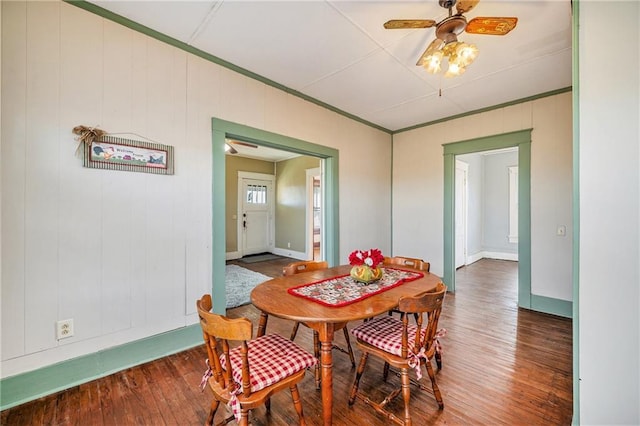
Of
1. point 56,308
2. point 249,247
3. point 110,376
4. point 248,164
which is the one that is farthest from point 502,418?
point 248,164

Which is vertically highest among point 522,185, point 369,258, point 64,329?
point 522,185

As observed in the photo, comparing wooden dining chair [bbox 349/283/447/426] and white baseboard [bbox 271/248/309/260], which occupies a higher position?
wooden dining chair [bbox 349/283/447/426]

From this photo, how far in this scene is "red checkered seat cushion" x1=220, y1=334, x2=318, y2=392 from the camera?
1237 millimetres

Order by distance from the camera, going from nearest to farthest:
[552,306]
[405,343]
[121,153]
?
[405,343] < [121,153] < [552,306]

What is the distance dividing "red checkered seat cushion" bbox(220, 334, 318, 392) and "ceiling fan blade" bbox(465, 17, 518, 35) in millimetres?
2254

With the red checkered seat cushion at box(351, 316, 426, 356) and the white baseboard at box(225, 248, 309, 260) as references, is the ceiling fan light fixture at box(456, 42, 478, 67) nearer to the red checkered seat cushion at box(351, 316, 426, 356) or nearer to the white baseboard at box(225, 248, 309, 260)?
the red checkered seat cushion at box(351, 316, 426, 356)

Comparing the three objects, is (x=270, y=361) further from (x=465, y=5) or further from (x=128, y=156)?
(x=465, y=5)

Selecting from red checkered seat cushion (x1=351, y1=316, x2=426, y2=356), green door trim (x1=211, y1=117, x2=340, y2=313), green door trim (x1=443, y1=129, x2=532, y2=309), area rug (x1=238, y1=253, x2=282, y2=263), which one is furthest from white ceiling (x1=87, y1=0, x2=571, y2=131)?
area rug (x1=238, y1=253, x2=282, y2=263)

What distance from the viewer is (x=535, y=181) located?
3342 mm

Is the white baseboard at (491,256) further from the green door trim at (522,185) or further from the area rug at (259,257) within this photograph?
the area rug at (259,257)

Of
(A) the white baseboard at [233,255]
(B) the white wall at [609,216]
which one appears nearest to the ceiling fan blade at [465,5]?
(B) the white wall at [609,216]

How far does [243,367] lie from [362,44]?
2.57m

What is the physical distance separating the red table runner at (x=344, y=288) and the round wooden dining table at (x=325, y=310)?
4cm

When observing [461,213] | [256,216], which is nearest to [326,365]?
[461,213]
